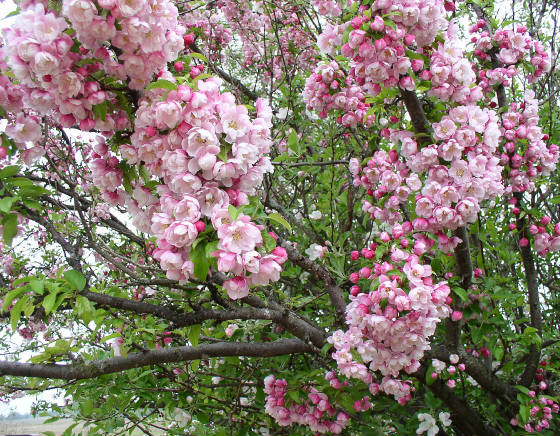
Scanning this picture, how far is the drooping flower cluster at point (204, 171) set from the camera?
135 cm

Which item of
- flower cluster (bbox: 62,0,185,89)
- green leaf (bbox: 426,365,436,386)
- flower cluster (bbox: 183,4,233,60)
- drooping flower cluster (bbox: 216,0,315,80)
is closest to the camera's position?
flower cluster (bbox: 62,0,185,89)

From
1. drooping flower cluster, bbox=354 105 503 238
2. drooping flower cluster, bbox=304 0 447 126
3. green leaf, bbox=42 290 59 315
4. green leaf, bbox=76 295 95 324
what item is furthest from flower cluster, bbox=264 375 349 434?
drooping flower cluster, bbox=304 0 447 126

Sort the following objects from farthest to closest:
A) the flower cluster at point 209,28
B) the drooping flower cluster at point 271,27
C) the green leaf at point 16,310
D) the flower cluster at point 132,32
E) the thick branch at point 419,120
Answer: the drooping flower cluster at point 271,27 < the flower cluster at point 209,28 < the thick branch at point 419,120 < the green leaf at point 16,310 < the flower cluster at point 132,32

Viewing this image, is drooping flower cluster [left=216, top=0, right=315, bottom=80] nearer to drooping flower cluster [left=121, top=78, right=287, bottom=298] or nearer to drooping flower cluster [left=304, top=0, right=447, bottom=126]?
drooping flower cluster [left=304, top=0, right=447, bottom=126]

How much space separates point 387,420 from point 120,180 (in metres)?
2.67

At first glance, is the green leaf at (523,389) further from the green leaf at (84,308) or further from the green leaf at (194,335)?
the green leaf at (84,308)

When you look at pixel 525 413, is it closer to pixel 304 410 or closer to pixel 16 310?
pixel 304 410

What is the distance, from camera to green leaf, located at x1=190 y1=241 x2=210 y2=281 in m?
1.35

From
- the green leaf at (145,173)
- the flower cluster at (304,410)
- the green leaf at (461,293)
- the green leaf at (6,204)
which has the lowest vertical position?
the flower cluster at (304,410)

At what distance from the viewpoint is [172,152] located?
1487mm

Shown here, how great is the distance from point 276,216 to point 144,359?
3.46ft

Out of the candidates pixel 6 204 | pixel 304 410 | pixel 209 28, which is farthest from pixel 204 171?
pixel 209 28

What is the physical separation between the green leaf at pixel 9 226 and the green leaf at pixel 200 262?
72cm

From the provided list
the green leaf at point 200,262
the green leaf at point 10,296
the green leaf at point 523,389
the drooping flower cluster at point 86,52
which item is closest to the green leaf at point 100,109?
the drooping flower cluster at point 86,52
